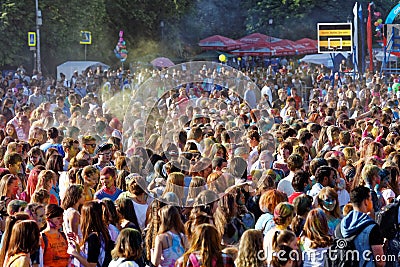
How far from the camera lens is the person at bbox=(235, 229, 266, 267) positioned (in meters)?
5.97

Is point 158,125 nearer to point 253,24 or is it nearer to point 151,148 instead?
point 151,148

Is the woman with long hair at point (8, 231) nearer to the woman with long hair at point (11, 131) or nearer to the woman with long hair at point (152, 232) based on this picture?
the woman with long hair at point (152, 232)

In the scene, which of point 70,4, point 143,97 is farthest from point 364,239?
point 70,4

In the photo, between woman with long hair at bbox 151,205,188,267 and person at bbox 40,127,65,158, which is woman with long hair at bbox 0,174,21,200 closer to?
woman with long hair at bbox 151,205,188,267

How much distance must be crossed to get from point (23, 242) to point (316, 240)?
2.24 metres

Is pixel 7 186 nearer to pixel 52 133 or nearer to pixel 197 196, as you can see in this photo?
pixel 197 196

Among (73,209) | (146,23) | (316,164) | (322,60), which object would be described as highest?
(146,23)

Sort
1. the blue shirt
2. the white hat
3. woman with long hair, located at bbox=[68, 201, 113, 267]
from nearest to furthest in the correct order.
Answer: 1. woman with long hair, located at bbox=[68, 201, 113, 267]
2. the white hat
3. the blue shirt

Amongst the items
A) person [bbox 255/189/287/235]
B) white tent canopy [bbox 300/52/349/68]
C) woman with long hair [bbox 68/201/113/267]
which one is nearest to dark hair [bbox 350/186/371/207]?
person [bbox 255/189/287/235]

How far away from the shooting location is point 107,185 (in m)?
8.50

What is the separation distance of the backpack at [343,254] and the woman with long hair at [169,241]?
116cm

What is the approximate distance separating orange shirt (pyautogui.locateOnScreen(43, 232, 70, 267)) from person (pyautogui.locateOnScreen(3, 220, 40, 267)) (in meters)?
0.51

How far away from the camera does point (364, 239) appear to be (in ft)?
21.5

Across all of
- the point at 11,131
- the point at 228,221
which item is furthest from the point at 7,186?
the point at 11,131
